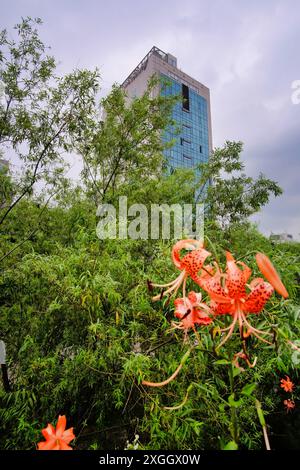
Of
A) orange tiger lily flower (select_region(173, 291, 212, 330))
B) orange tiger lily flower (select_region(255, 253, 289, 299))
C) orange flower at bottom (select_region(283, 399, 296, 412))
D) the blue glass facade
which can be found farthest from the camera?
the blue glass facade

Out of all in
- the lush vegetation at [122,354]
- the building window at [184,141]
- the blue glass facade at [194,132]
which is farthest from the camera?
the blue glass facade at [194,132]

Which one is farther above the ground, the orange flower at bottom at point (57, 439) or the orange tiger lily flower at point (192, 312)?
the orange tiger lily flower at point (192, 312)

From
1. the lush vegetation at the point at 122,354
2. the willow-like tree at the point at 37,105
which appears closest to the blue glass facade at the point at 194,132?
the willow-like tree at the point at 37,105

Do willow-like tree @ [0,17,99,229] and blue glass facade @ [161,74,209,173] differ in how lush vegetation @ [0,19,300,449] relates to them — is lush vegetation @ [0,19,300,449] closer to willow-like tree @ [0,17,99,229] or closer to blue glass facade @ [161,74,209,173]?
willow-like tree @ [0,17,99,229]

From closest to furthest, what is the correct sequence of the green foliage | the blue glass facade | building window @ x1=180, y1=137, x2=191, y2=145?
the green foliage, building window @ x1=180, y1=137, x2=191, y2=145, the blue glass facade

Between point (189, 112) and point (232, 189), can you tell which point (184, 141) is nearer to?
point (189, 112)

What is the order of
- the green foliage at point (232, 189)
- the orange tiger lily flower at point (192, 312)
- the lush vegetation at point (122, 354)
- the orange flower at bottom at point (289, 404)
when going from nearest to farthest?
the orange tiger lily flower at point (192, 312) → the lush vegetation at point (122, 354) → the orange flower at bottom at point (289, 404) → the green foliage at point (232, 189)

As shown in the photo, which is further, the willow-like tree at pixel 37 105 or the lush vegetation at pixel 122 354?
the willow-like tree at pixel 37 105

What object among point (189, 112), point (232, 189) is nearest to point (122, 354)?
point (232, 189)

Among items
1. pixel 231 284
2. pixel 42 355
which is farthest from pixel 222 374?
pixel 231 284

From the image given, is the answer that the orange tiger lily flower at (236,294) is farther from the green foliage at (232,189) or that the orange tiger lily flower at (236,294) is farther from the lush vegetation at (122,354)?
the green foliage at (232,189)

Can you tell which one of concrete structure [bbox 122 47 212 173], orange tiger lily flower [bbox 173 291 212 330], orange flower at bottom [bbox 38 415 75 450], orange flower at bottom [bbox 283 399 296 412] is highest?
concrete structure [bbox 122 47 212 173]

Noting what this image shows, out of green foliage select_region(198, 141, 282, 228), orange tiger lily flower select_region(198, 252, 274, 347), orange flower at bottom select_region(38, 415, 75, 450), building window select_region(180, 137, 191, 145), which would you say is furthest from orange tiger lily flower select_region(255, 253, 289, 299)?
building window select_region(180, 137, 191, 145)
